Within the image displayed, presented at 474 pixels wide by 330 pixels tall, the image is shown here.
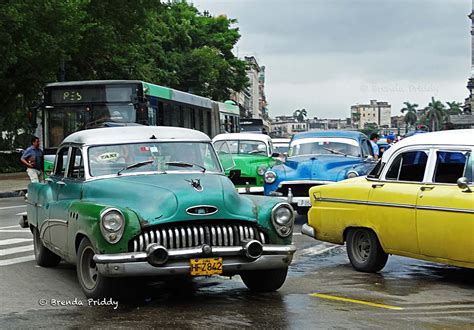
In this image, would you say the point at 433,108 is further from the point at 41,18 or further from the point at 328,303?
the point at 328,303

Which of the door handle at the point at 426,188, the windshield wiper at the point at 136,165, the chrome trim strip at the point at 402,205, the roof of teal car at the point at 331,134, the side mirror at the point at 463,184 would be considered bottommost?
the chrome trim strip at the point at 402,205

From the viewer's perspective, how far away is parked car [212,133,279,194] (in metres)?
20.2

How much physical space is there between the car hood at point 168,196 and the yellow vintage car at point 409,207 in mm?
2210

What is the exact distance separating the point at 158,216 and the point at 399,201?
3.35 metres

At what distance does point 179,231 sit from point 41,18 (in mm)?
26516

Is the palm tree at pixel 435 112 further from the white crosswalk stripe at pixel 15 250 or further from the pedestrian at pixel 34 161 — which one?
the white crosswalk stripe at pixel 15 250

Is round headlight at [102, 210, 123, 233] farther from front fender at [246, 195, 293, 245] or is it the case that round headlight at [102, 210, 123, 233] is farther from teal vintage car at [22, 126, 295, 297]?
front fender at [246, 195, 293, 245]

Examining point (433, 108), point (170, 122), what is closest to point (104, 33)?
point (170, 122)

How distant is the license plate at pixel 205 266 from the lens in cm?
824

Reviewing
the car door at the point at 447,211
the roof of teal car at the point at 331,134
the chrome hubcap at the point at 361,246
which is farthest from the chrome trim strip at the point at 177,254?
the roof of teal car at the point at 331,134

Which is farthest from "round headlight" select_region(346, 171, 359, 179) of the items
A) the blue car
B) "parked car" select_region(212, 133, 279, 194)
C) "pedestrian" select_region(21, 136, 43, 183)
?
"pedestrian" select_region(21, 136, 43, 183)

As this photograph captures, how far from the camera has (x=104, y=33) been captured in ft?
123
